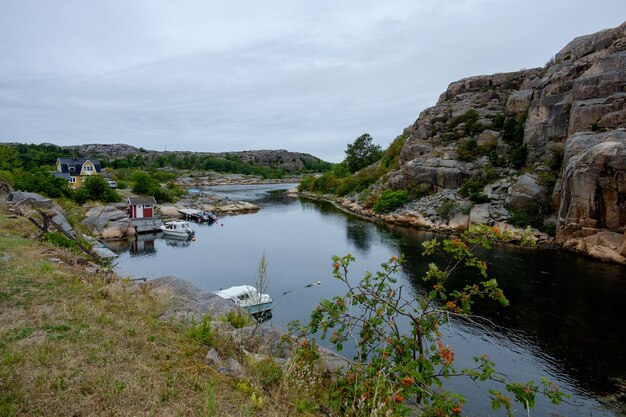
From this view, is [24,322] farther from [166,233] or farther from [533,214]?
[533,214]

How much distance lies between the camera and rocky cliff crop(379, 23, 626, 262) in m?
29.1

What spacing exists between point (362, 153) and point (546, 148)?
51.3m

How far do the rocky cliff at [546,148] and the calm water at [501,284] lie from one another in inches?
197

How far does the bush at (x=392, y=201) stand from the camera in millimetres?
51938

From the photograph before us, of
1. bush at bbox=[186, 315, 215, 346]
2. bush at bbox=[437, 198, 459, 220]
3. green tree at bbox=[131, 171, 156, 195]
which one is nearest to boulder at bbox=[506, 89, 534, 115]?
bush at bbox=[437, 198, 459, 220]

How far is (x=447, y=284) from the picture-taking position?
2308 cm

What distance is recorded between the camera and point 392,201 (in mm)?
52156

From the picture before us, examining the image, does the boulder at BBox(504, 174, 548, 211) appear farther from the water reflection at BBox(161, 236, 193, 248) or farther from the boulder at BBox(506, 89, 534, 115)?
the water reflection at BBox(161, 236, 193, 248)

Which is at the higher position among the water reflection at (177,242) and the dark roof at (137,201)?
the dark roof at (137,201)

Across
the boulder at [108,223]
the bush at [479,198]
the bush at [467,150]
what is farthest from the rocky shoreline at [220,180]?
the bush at [479,198]

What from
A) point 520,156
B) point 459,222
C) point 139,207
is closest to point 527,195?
point 459,222

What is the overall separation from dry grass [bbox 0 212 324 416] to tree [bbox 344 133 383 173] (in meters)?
83.4

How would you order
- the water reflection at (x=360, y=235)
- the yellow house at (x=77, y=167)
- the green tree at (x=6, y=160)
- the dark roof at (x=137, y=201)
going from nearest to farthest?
the water reflection at (x=360, y=235), the dark roof at (x=137, y=201), the green tree at (x=6, y=160), the yellow house at (x=77, y=167)

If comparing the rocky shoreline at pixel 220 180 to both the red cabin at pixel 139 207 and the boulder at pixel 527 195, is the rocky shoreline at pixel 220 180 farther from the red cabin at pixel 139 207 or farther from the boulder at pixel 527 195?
the boulder at pixel 527 195
